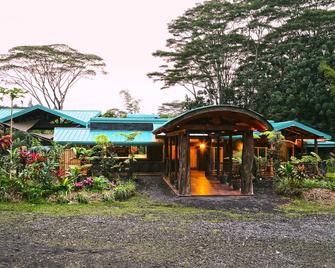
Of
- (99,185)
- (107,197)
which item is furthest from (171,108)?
(107,197)

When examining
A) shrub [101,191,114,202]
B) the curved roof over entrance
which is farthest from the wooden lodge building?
shrub [101,191,114,202]

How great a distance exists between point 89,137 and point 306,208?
483 inches

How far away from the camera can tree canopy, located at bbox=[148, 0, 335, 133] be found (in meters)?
27.0

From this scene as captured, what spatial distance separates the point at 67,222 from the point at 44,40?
31883mm

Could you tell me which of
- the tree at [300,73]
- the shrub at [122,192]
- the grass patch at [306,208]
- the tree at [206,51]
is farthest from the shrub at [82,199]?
the tree at [206,51]

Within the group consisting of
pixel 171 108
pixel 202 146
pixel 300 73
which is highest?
pixel 300 73

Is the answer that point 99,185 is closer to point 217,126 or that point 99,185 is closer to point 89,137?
point 217,126

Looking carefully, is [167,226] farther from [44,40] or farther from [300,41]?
[44,40]

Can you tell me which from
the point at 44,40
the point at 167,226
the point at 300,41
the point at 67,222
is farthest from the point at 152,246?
the point at 44,40

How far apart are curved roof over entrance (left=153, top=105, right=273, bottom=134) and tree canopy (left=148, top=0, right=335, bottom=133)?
51.0 feet

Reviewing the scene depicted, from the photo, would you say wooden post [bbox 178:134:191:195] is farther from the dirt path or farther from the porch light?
the porch light

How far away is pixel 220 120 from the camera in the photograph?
12789mm

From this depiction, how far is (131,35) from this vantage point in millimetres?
28812

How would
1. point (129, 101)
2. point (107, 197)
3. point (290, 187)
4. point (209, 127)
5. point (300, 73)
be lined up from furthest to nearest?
1. point (129, 101)
2. point (300, 73)
3. point (290, 187)
4. point (209, 127)
5. point (107, 197)
